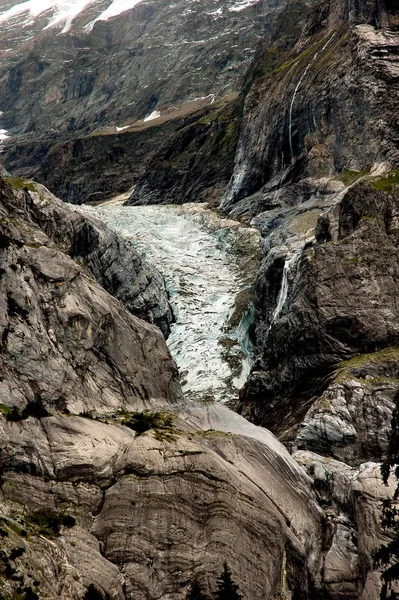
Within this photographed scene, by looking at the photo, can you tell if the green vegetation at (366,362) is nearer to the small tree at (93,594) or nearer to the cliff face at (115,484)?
the cliff face at (115,484)

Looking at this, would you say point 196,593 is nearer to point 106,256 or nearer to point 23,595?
point 23,595

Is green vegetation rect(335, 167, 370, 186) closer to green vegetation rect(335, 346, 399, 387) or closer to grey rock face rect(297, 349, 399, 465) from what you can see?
green vegetation rect(335, 346, 399, 387)

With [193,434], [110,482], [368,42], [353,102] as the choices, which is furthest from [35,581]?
[368,42]

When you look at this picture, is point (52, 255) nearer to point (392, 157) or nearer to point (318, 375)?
point (318, 375)

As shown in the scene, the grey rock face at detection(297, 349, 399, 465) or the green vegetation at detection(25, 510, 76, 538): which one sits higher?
the green vegetation at detection(25, 510, 76, 538)

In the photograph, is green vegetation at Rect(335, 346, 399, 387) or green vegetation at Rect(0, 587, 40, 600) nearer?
green vegetation at Rect(0, 587, 40, 600)

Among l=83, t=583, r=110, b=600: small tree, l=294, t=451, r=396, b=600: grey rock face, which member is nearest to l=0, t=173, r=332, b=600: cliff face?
l=83, t=583, r=110, b=600: small tree
